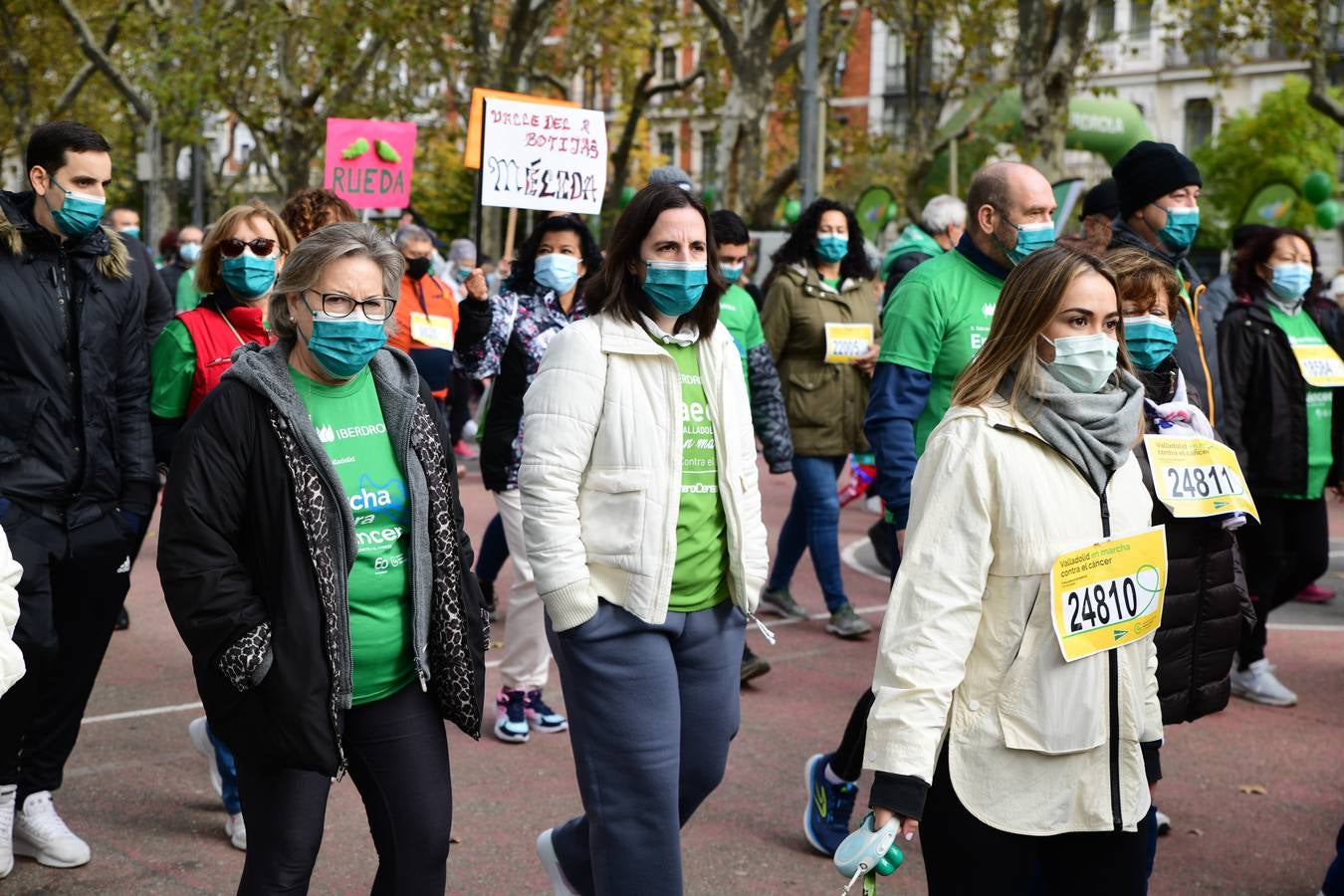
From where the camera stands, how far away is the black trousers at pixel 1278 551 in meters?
6.81

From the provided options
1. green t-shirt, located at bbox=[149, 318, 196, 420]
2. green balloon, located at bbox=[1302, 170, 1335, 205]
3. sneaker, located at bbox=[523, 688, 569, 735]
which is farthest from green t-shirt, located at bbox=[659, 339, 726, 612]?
green balloon, located at bbox=[1302, 170, 1335, 205]

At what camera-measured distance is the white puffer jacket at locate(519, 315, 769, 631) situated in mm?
3686

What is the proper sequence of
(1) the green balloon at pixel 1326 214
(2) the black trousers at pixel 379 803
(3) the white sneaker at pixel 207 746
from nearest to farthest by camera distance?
(2) the black trousers at pixel 379 803
(3) the white sneaker at pixel 207 746
(1) the green balloon at pixel 1326 214

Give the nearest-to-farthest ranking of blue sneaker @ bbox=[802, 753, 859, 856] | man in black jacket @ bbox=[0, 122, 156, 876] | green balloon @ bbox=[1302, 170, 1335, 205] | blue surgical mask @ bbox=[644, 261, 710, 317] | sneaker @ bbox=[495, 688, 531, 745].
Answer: blue surgical mask @ bbox=[644, 261, 710, 317]
man in black jacket @ bbox=[0, 122, 156, 876]
blue sneaker @ bbox=[802, 753, 859, 856]
sneaker @ bbox=[495, 688, 531, 745]
green balloon @ bbox=[1302, 170, 1335, 205]

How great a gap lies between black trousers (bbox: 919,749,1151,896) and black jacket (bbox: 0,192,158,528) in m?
2.78

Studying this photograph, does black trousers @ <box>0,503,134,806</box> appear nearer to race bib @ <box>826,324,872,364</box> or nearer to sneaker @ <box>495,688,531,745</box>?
sneaker @ <box>495,688,531,745</box>

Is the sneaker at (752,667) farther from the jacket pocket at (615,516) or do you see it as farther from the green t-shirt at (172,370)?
the jacket pocket at (615,516)

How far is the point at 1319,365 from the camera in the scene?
6926 millimetres

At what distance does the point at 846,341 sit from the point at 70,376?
166 inches

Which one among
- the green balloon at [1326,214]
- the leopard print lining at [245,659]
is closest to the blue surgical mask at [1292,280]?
the leopard print lining at [245,659]

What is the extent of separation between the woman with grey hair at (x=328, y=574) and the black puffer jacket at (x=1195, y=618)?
5.07ft

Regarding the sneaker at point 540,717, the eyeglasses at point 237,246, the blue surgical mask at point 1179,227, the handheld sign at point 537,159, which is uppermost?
the handheld sign at point 537,159

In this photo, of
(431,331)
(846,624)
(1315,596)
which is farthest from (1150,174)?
(1315,596)

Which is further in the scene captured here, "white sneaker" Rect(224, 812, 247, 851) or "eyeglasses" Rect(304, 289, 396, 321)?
"white sneaker" Rect(224, 812, 247, 851)
